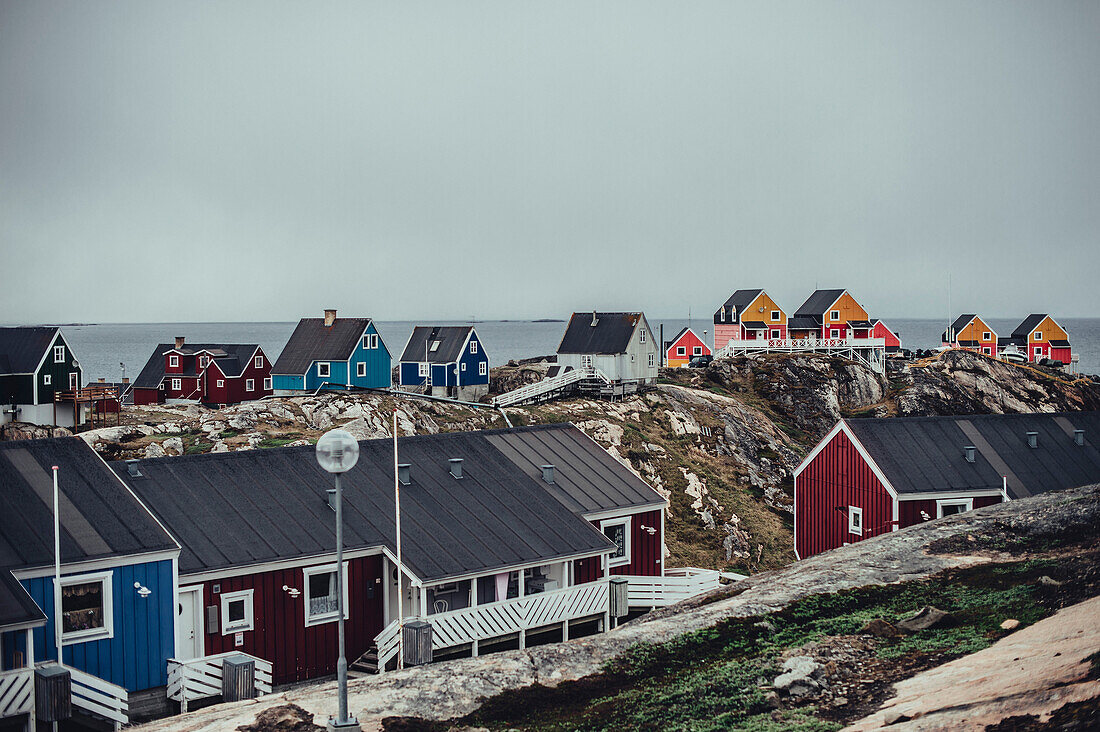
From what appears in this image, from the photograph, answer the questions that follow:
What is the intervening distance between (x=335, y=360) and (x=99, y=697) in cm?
4897

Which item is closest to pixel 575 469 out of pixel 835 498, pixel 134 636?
pixel 835 498

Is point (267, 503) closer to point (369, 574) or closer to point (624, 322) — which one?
point (369, 574)

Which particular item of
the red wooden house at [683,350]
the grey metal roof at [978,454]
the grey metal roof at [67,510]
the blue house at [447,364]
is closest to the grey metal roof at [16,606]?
the grey metal roof at [67,510]

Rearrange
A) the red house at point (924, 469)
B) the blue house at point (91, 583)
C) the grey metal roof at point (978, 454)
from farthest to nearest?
1. the grey metal roof at point (978, 454)
2. the red house at point (924, 469)
3. the blue house at point (91, 583)

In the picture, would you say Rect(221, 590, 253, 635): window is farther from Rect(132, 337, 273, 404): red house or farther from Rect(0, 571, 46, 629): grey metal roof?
Rect(132, 337, 273, 404): red house

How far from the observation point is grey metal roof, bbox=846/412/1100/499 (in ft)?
121

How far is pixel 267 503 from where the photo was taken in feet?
90.5

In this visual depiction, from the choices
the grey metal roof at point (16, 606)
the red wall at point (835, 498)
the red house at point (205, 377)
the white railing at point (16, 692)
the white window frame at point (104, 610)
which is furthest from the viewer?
the red house at point (205, 377)

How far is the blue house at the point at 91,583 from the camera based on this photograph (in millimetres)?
21531

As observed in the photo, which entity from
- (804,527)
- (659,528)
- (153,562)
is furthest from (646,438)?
(153,562)

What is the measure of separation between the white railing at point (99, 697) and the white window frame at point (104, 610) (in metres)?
0.78

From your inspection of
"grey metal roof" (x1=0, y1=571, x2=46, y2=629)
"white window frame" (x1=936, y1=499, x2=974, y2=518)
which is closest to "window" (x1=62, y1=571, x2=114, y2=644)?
"grey metal roof" (x1=0, y1=571, x2=46, y2=629)

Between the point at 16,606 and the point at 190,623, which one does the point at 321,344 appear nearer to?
the point at 190,623

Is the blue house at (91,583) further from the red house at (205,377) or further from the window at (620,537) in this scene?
the red house at (205,377)
